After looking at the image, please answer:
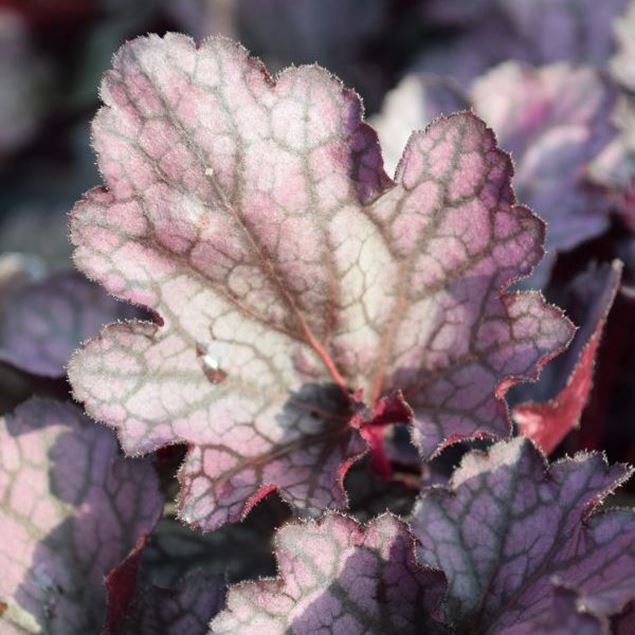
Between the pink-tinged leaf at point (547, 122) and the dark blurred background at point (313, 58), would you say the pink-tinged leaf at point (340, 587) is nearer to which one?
the dark blurred background at point (313, 58)

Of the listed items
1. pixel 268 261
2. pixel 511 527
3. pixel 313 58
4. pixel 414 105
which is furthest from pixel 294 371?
pixel 313 58

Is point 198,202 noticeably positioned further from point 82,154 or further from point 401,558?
point 82,154

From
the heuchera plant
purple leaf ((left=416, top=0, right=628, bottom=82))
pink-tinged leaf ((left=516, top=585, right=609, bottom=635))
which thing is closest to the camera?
pink-tinged leaf ((left=516, top=585, right=609, bottom=635))

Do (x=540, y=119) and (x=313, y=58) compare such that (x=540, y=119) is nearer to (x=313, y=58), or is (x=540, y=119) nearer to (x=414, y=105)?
(x=414, y=105)

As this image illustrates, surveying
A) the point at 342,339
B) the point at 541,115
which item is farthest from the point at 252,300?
the point at 541,115

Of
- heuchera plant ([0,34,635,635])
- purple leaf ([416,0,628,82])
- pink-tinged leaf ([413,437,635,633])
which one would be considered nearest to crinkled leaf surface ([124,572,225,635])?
heuchera plant ([0,34,635,635])

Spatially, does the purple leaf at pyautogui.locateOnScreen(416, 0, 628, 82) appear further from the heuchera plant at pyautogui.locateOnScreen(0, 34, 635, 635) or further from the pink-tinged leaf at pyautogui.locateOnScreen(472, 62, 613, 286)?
the heuchera plant at pyautogui.locateOnScreen(0, 34, 635, 635)
